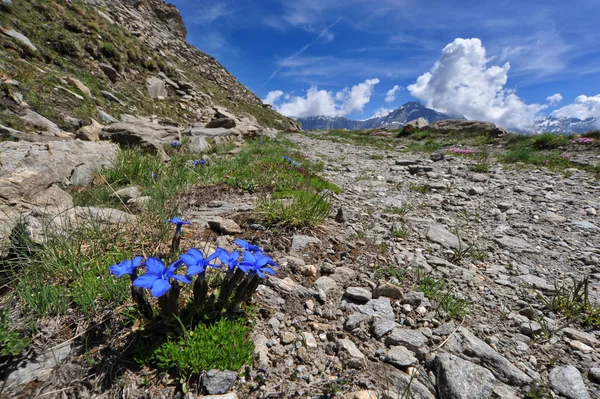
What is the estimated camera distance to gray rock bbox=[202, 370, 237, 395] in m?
1.58

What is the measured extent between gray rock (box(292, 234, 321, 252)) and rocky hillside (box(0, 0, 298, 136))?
8154 millimetres

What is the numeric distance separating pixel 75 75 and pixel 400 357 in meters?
17.6

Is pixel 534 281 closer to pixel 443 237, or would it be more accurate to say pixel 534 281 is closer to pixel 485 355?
pixel 443 237

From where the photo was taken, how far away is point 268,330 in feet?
6.94

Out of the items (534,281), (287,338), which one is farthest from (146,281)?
(534,281)

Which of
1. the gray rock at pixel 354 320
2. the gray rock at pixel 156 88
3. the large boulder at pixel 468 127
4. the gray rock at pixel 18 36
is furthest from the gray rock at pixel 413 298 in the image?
the gray rock at pixel 156 88

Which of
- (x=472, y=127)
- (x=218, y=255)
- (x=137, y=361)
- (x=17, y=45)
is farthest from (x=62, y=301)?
(x=472, y=127)

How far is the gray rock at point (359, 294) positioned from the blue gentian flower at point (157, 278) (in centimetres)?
174

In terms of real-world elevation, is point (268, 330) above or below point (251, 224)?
below

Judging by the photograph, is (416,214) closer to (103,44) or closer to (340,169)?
(340,169)

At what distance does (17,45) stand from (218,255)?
15.6 meters

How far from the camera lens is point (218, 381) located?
161 centimetres

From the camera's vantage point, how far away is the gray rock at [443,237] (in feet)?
13.5

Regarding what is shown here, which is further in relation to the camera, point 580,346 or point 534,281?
point 534,281
